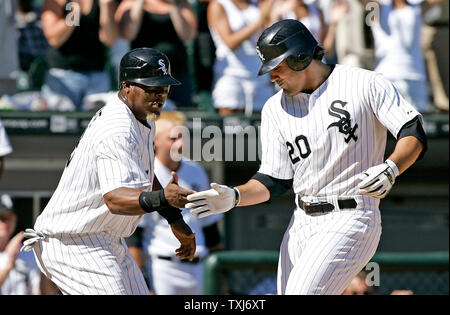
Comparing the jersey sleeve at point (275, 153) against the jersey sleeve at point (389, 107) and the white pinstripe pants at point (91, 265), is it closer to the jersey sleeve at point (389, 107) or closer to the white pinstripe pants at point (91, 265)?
the jersey sleeve at point (389, 107)

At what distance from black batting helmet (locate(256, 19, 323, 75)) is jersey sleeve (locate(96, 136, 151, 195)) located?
76cm

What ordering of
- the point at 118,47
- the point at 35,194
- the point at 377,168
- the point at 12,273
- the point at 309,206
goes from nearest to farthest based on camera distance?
1. the point at 377,168
2. the point at 309,206
3. the point at 12,273
4. the point at 35,194
5. the point at 118,47

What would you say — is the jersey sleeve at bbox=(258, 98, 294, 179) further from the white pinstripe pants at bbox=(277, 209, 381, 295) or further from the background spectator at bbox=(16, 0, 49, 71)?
the background spectator at bbox=(16, 0, 49, 71)

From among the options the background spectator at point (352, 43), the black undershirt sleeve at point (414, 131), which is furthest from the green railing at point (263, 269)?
the background spectator at point (352, 43)

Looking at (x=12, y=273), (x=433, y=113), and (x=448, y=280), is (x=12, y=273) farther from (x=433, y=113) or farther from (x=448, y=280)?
(x=433, y=113)

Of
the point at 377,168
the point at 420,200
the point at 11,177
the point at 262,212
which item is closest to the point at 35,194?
the point at 11,177

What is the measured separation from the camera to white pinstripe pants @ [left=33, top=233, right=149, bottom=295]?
4.42 m

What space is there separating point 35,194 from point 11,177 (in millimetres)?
368

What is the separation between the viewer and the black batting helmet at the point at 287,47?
15.0 feet

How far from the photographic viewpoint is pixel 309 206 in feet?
15.3

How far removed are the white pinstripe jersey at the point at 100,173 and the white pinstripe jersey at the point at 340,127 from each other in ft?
2.44

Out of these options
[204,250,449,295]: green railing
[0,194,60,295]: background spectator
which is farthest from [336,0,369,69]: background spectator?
[0,194,60,295]: background spectator

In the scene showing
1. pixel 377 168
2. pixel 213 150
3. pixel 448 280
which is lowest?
pixel 448 280

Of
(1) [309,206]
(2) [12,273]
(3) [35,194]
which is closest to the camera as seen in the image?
(1) [309,206]
